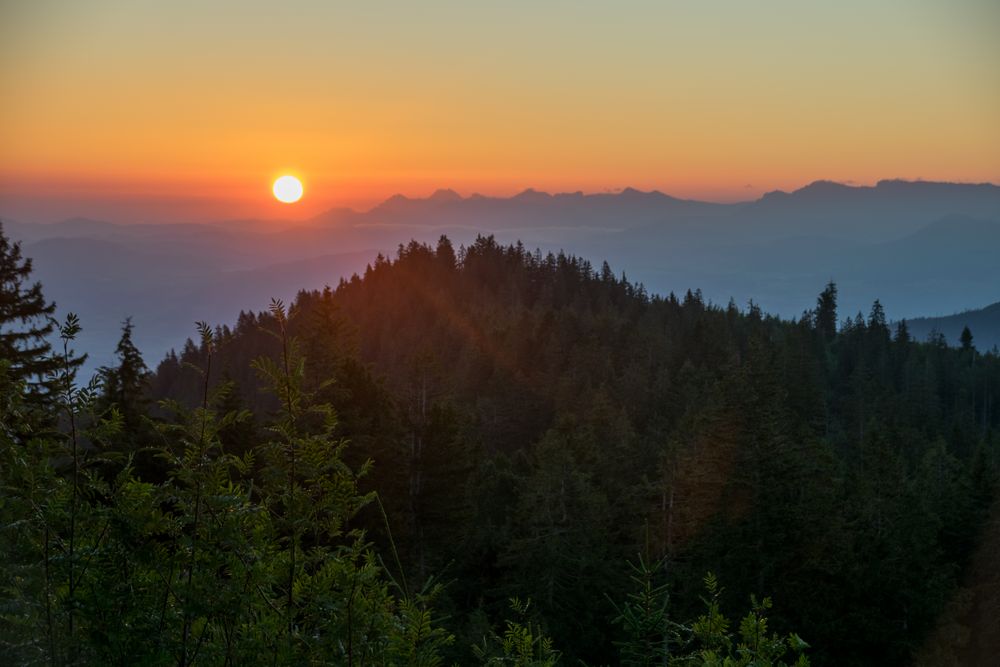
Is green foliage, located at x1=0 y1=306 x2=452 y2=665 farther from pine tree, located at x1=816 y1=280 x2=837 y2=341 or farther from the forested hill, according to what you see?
pine tree, located at x1=816 y1=280 x2=837 y2=341

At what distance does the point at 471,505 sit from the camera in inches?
1220

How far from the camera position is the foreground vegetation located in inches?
148

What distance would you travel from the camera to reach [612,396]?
65.1 m

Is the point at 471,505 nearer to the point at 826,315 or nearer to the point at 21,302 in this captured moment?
the point at 21,302

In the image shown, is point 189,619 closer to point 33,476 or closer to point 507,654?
point 33,476

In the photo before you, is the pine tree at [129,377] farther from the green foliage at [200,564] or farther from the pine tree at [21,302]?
the green foliage at [200,564]

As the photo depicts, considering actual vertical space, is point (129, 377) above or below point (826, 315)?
above

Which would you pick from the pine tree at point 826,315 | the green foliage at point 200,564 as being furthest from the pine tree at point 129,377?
the pine tree at point 826,315

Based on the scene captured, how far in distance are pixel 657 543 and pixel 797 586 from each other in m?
6.10

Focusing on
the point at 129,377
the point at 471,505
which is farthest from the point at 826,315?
the point at 129,377

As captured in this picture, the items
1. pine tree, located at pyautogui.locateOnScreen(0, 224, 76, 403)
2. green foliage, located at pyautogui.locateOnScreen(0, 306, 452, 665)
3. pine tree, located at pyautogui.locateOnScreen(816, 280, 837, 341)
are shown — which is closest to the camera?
green foliage, located at pyautogui.locateOnScreen(0, 306, 452, 665)

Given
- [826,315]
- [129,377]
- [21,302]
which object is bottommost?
[826,315]

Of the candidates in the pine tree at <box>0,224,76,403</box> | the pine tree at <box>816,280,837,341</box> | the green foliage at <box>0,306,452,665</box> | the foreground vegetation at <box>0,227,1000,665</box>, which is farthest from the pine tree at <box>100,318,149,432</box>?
the pine tree at <box>816,280,837,341</box>

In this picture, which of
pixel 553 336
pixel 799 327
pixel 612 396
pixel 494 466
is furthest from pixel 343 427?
pixel 799 327
